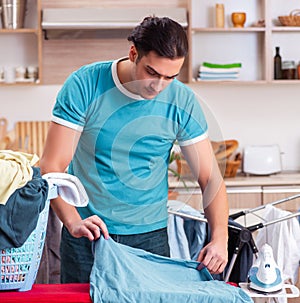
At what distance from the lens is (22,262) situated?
5.11 ft

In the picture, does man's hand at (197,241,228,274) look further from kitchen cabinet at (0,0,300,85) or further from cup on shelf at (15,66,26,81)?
cup on shelf at (15,66,26,81)

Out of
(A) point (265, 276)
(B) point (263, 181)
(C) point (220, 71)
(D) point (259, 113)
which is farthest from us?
(D) point (259, 113)

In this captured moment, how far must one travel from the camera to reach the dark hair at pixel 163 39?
181 centimetres

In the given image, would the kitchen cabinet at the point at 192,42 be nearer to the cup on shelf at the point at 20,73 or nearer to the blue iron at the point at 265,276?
the cup on shelf at the point at 20,73

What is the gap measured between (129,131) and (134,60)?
0.22 metres

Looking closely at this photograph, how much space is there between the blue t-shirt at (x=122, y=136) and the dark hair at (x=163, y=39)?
0.72 feet

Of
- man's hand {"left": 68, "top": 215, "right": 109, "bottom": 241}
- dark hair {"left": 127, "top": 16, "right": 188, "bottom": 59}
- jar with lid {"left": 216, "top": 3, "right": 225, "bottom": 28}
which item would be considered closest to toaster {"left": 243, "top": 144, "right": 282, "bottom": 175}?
jar with lid {"left": 216, "top": 3, "right": 225, "bottom": 28}

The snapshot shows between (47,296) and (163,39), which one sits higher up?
(163,39)

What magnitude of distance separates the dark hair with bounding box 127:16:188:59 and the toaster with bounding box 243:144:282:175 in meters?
3.10

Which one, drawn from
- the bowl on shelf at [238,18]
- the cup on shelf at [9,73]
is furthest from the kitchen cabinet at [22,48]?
the bowl on shelf at [238,18]

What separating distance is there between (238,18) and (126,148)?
305 cm

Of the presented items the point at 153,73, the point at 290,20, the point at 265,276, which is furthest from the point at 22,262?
the point at 290,20

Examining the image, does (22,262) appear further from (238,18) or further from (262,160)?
(238,18)

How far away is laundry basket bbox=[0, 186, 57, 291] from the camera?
5.05 ft
